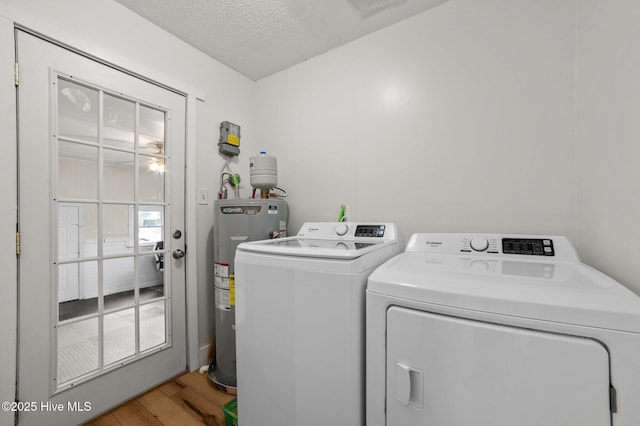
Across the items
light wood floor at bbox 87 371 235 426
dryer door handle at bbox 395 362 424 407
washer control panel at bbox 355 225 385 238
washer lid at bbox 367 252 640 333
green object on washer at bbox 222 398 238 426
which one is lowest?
light wood floor at bbox 87 371 235 426

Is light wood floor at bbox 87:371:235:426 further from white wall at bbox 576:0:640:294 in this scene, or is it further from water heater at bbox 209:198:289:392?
white wall at bbox 576:0:640:294

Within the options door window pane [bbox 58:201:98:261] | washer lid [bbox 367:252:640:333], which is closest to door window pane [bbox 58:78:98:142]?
door window pane [bbox 58:201:98:261]

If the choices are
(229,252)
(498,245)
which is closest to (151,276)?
(229,252)

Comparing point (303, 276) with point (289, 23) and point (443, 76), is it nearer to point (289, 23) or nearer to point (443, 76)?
point (443, 76)

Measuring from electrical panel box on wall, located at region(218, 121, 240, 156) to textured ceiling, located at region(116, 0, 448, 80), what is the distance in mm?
571

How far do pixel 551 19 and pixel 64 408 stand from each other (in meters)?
3.26

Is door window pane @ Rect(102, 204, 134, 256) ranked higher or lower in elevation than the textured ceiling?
lower

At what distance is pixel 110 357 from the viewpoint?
155cm

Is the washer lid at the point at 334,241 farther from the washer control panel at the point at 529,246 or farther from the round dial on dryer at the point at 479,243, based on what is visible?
the washer control panel at the point at 529,246

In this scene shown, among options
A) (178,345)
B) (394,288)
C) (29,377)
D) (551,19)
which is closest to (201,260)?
(178,345)

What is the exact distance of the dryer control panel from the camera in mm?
1103

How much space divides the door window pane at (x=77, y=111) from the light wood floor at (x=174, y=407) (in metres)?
1.63

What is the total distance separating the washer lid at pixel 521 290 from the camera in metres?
0.57

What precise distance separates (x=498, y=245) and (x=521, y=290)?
62cm
